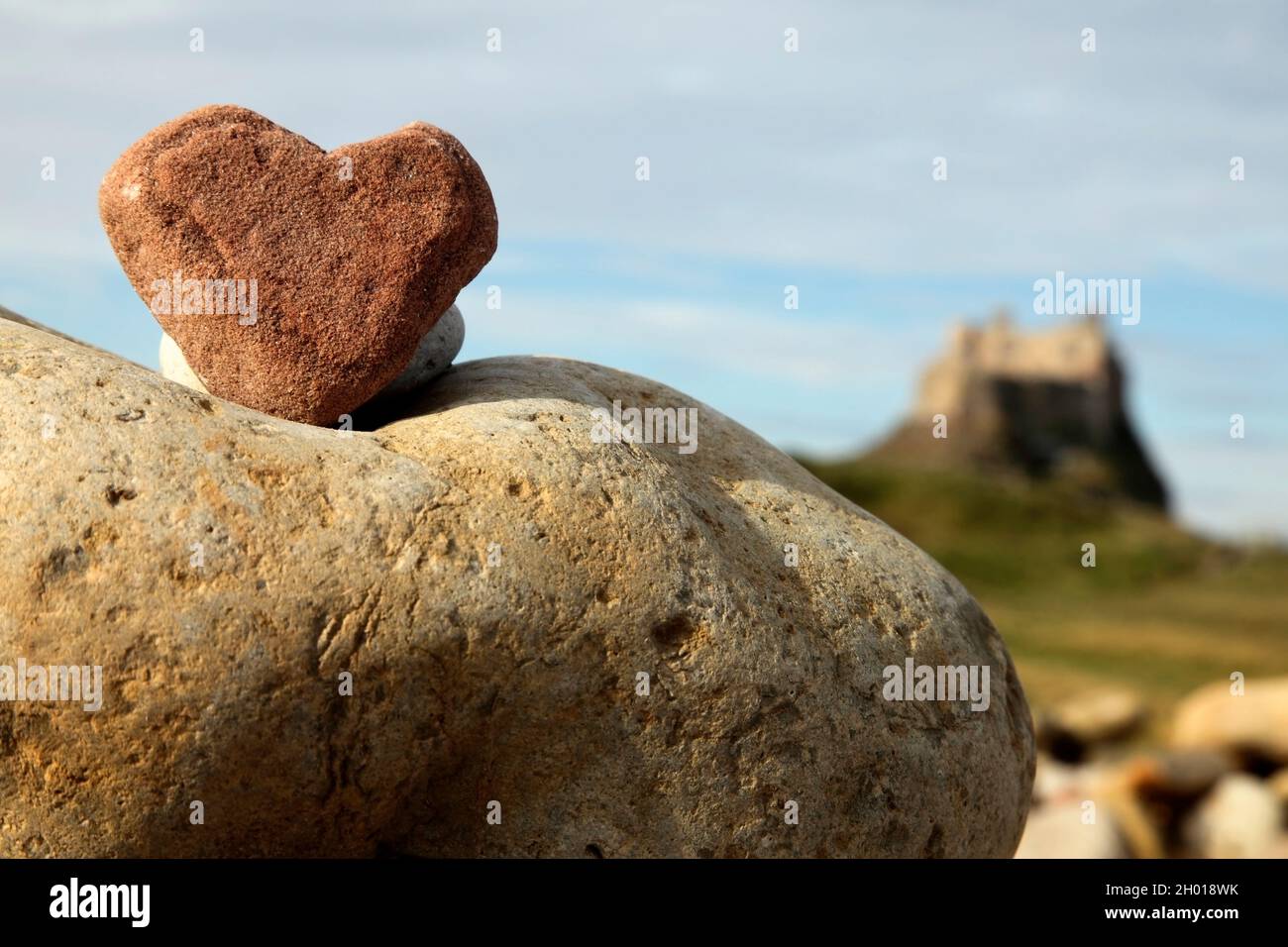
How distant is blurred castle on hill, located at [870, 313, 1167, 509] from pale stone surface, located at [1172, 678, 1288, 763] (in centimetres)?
2558

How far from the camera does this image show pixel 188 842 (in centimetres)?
527

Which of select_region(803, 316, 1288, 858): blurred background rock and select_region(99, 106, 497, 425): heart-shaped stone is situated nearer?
select_region(99, 106, 497, 425): heart-shaped stone

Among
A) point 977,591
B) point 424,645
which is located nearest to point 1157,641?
point 977,591

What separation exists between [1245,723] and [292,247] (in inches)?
510

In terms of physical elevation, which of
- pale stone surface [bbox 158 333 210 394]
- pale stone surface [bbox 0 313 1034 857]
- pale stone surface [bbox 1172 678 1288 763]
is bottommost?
pale stone surface [bbox 1172 678 1288 763]

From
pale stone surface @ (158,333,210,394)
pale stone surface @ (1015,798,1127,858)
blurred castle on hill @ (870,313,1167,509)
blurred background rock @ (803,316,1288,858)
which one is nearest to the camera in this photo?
pale stone surface @ (158,333,210,394)

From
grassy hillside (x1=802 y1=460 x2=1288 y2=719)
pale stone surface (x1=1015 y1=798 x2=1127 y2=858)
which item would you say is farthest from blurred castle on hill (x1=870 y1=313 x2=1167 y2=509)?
pale stone surface (x1=1015 y1=798 x2=1127 y2=858)

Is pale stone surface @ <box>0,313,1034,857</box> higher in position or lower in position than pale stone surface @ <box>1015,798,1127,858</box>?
higher

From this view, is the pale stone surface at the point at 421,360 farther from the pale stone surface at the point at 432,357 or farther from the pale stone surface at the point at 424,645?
the pale stone surface at the point at 424,645

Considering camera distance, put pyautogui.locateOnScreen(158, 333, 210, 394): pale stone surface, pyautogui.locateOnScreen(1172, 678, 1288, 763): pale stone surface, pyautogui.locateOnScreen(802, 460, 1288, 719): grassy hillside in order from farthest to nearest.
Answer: pyautogui.locateOnScreen(802, 460, 1288, 719): grassy hillside → pyautogui.locateOnScreen(1172, 678, 1288, 763): pale stone surface → pyautogui.locateOnScreen(158, 333, 210, 394): pale stone surface

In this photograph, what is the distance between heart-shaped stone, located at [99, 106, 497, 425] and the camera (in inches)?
244

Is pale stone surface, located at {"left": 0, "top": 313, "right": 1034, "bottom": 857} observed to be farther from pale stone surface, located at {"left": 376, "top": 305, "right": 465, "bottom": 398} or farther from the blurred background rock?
the blurred background rock
